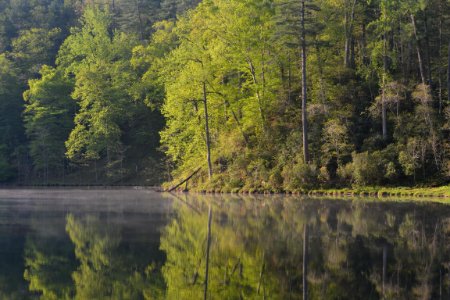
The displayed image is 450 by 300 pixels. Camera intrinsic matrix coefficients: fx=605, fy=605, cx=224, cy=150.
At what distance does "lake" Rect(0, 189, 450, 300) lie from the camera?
38.7ft

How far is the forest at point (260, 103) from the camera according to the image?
4272 cm

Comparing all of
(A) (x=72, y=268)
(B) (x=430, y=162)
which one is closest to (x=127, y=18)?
(B) (x=430, y=162)

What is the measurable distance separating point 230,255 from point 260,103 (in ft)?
114

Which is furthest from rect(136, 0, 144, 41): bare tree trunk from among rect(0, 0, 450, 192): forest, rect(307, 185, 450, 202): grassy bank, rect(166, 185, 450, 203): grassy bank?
rect(307, 185, 450, 202): grassy bank

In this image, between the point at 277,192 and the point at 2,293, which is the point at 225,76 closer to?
the point at 277,192

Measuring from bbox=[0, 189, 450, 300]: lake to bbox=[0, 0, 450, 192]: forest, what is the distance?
16374mm

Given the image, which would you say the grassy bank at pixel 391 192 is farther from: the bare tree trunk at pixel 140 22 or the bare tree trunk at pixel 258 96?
the bare tree trunk at pixel 140 22

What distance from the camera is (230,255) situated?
1550 centimetres

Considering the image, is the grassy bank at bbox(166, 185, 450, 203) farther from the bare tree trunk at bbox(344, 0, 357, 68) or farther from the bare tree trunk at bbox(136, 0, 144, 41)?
the bare tree trunk at bbox(136, 0, 144, 41)

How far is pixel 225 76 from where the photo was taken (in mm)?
54125

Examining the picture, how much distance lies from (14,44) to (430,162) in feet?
197

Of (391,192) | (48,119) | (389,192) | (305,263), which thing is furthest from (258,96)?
(305,263)

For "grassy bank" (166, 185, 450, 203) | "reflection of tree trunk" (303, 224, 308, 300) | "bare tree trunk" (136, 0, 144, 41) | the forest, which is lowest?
"reflection of tree trunk" (303, 224, 308, 300)

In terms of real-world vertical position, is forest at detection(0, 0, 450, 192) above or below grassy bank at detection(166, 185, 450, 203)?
above
